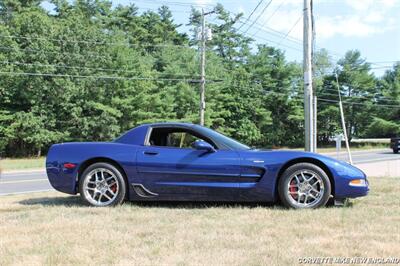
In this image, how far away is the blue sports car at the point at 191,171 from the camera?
6.11 m

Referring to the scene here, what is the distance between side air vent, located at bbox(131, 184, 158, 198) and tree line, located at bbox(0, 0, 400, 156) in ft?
96.8

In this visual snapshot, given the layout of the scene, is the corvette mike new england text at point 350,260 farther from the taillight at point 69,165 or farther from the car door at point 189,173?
the taillight at point 69,165

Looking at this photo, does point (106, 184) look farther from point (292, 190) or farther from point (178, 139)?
point (292, 190)

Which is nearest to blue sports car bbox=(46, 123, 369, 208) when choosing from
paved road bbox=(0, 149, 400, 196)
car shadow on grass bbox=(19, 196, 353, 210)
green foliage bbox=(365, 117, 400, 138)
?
car shadow on grass bbox=(19, 196, 353, 210)

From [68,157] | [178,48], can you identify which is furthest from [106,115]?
[68,157]

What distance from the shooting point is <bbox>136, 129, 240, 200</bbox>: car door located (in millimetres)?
6191

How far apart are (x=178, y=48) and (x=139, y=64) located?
9.70 metres

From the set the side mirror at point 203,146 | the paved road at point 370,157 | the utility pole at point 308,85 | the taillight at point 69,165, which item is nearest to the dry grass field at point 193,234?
the taillight at point 69,165

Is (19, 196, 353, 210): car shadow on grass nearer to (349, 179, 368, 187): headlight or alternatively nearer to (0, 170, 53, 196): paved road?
(349, 179, 368, 187): headlight

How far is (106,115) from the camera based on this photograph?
37.8m

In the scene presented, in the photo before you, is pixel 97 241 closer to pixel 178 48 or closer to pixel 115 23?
pixel 178 48

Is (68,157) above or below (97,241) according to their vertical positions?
above

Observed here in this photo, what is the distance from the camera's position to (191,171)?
247 inches

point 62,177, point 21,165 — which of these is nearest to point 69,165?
point 62,177
